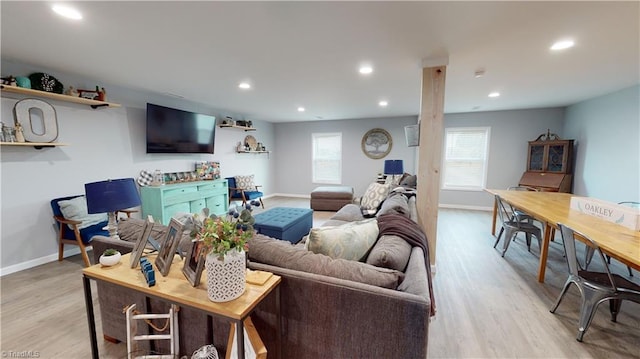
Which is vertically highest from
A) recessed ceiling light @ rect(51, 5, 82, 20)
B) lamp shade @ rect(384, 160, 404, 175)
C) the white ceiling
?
the white ceiling

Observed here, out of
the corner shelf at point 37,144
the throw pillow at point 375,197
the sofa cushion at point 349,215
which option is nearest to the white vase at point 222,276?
the sofa cushion at point 349,215

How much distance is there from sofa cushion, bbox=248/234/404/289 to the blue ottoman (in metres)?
1.51

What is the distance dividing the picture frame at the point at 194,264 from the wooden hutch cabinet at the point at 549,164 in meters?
5.93

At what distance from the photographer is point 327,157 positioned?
285 inches

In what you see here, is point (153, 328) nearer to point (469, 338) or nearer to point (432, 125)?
point (469, 338)

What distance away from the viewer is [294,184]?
761 centimetres

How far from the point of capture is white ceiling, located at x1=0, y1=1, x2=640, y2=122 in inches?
65.7

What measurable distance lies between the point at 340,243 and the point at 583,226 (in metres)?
2.16

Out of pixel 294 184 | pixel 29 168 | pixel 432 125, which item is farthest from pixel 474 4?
pixel 294 184

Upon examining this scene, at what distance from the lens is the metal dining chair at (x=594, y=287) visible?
67.2 inches

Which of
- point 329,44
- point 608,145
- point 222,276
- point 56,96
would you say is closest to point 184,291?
point 222,276

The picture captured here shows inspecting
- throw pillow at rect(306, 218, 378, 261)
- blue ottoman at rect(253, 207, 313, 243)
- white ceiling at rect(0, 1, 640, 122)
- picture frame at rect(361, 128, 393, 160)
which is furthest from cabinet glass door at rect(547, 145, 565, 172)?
throw pillow at rect(306, 218, 378, 261)

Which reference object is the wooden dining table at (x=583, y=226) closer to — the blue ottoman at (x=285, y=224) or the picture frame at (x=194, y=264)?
the picture frame at (x=194, y=264)

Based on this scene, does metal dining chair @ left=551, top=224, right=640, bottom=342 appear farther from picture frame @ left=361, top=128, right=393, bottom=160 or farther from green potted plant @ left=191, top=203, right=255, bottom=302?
picture frame @ left=361, top=128, right=393, bottom=160
